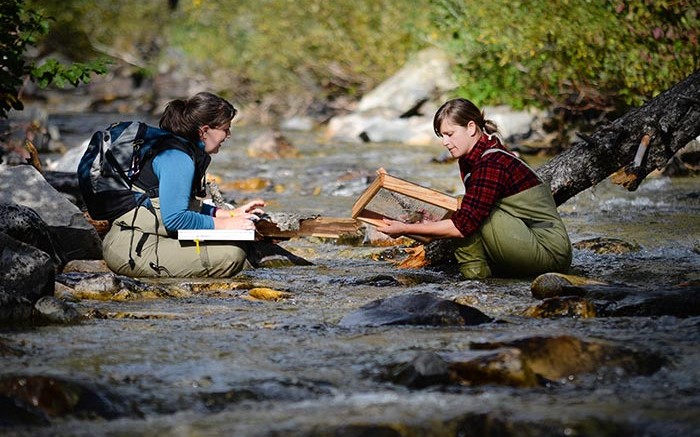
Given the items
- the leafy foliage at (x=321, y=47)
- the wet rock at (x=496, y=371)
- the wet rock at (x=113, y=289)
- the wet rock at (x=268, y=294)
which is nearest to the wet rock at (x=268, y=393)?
the wet rock at (x=496, y=371)

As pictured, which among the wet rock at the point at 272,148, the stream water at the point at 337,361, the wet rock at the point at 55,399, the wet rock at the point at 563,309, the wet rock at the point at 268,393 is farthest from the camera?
the wet rock at the point at 272,148

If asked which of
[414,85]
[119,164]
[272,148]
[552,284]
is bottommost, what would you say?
[552,284]

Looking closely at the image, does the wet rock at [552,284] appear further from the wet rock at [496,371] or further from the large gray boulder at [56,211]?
the large gray boulder at [56,211]

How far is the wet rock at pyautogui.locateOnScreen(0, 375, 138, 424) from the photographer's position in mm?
4180

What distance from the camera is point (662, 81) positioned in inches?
541

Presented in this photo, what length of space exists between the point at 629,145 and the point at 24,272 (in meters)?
4.42

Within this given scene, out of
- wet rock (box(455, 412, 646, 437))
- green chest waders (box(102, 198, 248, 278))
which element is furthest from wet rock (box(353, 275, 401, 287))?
wet rock (box(455, 412, 646, 437))

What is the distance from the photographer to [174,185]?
6824mm

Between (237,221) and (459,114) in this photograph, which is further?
(237,221)

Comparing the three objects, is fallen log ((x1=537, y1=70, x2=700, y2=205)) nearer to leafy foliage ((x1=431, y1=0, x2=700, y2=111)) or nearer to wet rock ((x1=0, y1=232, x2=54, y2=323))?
wet rock ((x1=0, y1=232, x2=54, y2=323))

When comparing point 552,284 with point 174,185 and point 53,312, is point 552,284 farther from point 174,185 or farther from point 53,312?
point 53,312

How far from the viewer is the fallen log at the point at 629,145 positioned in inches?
309

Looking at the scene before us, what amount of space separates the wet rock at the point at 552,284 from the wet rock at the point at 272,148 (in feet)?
36.7

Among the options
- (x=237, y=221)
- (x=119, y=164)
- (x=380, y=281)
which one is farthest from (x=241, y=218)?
(x=380, y=281)
